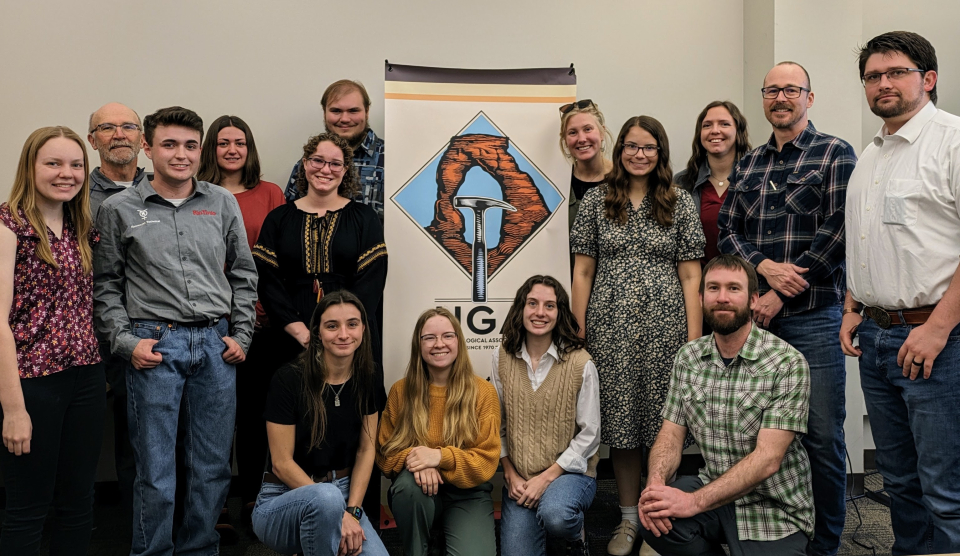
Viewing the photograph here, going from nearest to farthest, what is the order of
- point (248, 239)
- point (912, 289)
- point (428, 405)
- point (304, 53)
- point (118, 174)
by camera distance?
point (912, 289) → point (428, 405) → point (118, 174) → point (248, 239) → point (304, 53)

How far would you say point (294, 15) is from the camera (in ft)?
11.8

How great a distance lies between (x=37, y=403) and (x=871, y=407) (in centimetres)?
248

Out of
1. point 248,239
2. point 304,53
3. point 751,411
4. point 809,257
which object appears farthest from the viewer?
point 304,53

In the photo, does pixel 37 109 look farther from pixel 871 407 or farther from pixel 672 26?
pixel 871 407

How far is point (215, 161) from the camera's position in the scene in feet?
10.1

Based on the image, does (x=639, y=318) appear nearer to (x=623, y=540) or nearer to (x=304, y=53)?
(x=623, y=540)

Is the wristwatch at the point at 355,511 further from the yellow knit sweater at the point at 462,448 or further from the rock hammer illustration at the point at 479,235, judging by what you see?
the rock hammer illustration at the point at 479,235

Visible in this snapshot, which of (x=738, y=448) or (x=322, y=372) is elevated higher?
(x=322, y=372)

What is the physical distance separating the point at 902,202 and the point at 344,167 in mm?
1924

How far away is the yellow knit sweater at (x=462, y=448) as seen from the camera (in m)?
2.41

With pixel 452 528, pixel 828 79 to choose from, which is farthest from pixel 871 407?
pixel 828 79

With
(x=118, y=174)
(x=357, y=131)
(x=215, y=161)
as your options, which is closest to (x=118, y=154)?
(x=118, y=174)

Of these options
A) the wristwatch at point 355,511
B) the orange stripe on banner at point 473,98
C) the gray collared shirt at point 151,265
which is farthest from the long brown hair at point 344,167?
the wristwatch at point 355,511

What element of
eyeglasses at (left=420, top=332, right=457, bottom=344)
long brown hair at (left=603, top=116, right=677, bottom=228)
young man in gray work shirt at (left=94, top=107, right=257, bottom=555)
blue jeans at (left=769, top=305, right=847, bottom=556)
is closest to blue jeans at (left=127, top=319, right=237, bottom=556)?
young man in gray work shirt at (left=94, top=107, right=257, bottom=555)
